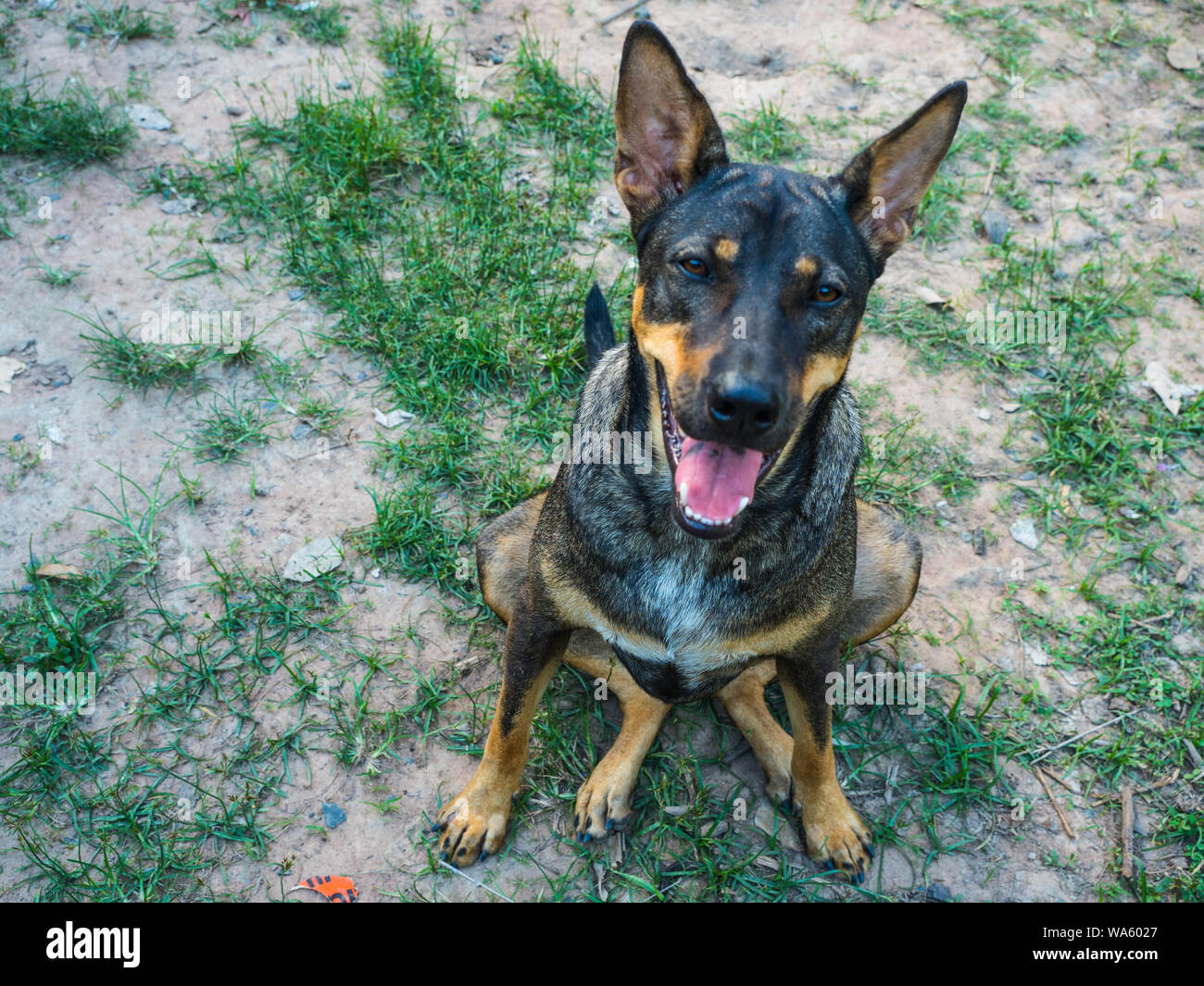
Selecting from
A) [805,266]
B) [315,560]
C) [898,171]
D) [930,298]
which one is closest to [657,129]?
[805,266]

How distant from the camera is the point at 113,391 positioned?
4562 mm

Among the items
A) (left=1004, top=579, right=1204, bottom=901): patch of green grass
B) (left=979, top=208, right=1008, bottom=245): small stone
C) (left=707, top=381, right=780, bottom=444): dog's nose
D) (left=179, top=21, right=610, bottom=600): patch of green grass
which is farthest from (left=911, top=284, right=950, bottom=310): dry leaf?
(left=707, top=381, right=780, bottom=444): dog's nose

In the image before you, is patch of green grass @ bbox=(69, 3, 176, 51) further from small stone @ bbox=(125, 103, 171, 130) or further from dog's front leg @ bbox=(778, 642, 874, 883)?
dog's front leg @ bbox=(778, 642, 874, 883)

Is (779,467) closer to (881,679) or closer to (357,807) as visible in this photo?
(881,679)

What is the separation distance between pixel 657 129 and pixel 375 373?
2.50 meters

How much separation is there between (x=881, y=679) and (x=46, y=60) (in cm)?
636

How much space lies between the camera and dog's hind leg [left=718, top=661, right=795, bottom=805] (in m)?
3.64

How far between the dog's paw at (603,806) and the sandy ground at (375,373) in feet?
0.39

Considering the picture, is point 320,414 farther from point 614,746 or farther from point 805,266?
point 805,266

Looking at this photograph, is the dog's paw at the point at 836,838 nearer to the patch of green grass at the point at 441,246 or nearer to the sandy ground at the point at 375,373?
the sandy ground at the point at 375,373

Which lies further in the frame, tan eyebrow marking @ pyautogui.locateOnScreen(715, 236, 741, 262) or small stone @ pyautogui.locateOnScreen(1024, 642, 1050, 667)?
small stone @ pyautogui.locateOnScreen(1024, 642, 1050, 667)

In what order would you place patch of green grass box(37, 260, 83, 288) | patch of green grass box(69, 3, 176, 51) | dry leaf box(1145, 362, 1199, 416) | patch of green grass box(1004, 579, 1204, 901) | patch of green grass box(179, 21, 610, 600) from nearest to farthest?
patch of green grass box(1004, 579, 1204, 901) < patch of green grass box(179, 21, 610, 600) < patch of green grass box(37, 260, 83, 288) < dry leaf box(1145, 362, 1199, 416) < patch of green grass box(69, 3, 176, 51)

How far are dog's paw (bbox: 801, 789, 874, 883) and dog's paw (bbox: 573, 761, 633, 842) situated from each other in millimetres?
709

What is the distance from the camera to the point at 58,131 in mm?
5355
